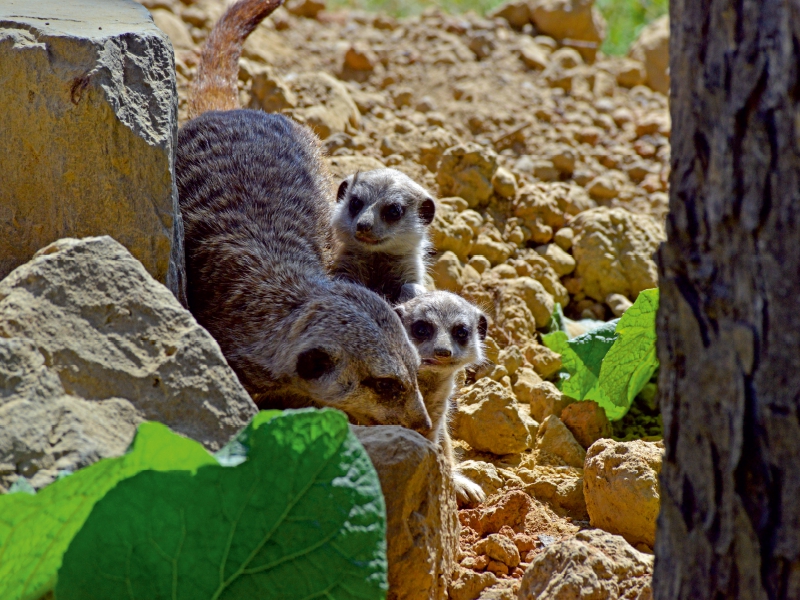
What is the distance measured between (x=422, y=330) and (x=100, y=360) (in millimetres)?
1842

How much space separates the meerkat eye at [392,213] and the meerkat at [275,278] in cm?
31

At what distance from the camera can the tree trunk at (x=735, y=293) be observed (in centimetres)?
143

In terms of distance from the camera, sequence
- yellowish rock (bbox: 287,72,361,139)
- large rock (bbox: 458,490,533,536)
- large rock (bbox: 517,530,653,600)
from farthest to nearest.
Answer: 1. yellowish rock (bbox: 287,72,361,139)
2. large rock (bbox: 458,490,533,536)
3. large rock (bbox: 517,530,653,600)

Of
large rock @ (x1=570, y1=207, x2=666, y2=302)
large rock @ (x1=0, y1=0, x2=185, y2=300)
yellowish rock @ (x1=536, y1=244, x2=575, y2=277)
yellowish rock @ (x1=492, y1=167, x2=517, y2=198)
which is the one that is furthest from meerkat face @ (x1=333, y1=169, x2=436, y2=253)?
large rock @ (x1=0, y1=0, x2=185, y2=300)

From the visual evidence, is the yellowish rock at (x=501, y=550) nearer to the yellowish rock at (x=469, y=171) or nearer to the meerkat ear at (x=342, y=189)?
the meerkat ear at (x=342, y=189)

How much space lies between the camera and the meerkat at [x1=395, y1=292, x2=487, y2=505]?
3.59 meters

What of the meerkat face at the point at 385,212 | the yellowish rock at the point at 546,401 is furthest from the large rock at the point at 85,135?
the yellowish rock at the point at 546,401

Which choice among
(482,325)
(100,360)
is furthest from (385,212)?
(100,360)

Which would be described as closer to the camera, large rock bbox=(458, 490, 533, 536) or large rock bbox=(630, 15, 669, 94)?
large rock bbox=(458, 490, 533, 536)

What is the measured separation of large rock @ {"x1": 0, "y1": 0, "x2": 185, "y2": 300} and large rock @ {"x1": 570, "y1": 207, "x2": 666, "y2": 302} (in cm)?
280

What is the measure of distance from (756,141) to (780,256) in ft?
0.65

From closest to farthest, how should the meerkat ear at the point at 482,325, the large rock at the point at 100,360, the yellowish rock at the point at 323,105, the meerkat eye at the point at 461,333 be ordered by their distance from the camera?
the large rock at the point at 100,360 < the meerkat eye at the point at 461,333 < the meerkat ear at the point at 482,325 < the yellowish rock at the point at 323,105

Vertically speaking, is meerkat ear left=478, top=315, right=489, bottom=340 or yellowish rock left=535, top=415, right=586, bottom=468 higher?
meerkat ear left=478, top=315, right=489, bottom=340

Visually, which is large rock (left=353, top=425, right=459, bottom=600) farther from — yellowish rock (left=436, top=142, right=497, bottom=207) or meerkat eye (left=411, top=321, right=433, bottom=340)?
yellowish rock (left=436, top=142, right=497, bottom=207)
